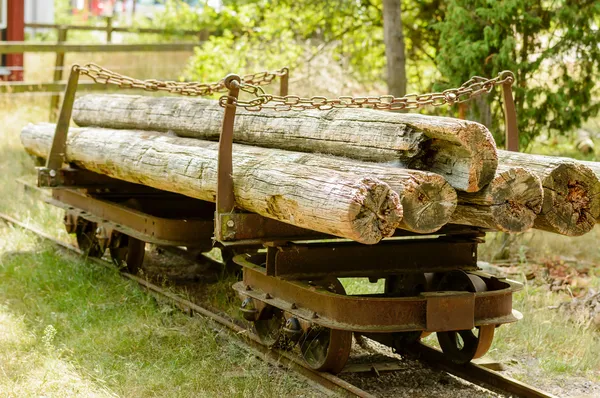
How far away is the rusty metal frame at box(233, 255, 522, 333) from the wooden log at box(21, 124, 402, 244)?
2.16 ft

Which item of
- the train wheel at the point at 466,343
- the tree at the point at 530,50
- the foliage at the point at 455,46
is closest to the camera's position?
the train wheel at the point at 466,343

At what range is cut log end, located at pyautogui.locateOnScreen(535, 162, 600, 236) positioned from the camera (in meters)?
5.64

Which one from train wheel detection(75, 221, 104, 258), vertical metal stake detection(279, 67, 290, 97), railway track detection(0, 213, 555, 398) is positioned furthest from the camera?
train wheel detection(75, 221, 104, 258)

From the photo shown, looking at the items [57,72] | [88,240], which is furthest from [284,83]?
[57,72]

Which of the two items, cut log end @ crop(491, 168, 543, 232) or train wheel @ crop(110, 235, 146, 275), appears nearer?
cut log end @ crop(491, 168, 543, 232)

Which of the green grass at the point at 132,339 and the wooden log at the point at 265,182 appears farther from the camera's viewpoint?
the green grass at the point at 132,339

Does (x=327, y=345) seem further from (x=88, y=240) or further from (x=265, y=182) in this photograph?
(x=88, y=240)

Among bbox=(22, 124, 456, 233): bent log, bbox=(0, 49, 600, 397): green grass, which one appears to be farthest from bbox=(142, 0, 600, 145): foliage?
bbox=(22, 124, 456, 233): bent log

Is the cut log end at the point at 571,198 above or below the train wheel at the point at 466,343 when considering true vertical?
above

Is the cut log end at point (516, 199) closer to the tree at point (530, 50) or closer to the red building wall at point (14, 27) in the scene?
the tree at point (530, 50)

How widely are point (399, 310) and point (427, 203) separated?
944 mm

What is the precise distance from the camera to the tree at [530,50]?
35.3 feet

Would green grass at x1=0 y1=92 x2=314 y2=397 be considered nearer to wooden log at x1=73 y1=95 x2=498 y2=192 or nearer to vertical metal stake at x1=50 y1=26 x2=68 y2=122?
wooden log at x1=73 y1=95 x2=498 y2=192

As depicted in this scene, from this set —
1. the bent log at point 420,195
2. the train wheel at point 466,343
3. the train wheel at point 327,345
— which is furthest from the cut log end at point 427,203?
the train wheel at point 466,343
